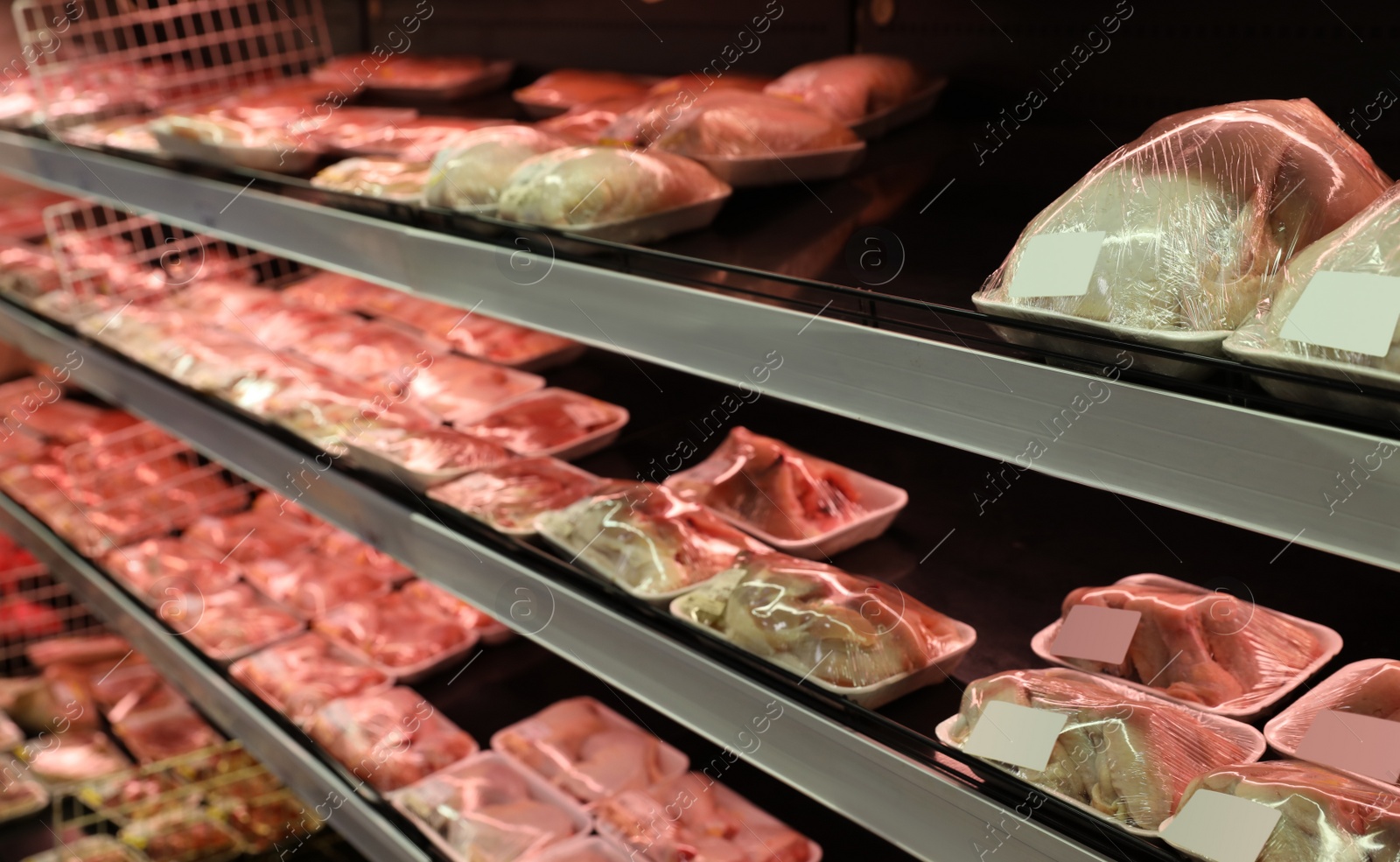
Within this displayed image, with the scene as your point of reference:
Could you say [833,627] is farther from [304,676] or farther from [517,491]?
[304,676]

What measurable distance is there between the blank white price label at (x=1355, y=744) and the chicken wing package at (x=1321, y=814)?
37mm

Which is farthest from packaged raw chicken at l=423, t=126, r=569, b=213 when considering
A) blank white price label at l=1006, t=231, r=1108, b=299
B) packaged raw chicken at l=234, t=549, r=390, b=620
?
packaged raw chicken at l=234, t=549, r=390, b=620

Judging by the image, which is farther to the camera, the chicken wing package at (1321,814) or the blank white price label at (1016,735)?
the blank white price label at (1016,735)

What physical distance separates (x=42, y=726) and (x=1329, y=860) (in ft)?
10.0

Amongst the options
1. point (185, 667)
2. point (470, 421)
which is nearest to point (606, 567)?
point (470, 421)

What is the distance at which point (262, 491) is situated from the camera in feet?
9.56

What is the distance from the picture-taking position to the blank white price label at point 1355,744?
0.84 m

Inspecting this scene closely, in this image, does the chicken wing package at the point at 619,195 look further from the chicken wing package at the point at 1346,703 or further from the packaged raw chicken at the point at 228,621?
the packaged raw chicken at the point at 228,621

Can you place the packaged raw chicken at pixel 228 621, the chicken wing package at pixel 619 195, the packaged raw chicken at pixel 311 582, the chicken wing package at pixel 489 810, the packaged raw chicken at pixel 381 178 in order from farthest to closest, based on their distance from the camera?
1. the packaged raw chicken at pixel 311 582
2. the packaged raw chicken at pixel 228 621
3. the chicken wing package at pixel 489 810
4. the packaged raw chicken at pixel 381 178
5. the chicken wing package at pixel 619 195

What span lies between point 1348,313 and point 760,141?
2.73ft

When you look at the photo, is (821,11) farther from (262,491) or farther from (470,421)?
(262,491)

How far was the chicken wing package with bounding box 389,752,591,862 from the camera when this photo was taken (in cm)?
162

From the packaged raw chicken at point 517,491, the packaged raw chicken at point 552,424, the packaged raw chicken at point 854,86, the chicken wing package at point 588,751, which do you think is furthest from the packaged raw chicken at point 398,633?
the packaged raw chicken at point 854,86

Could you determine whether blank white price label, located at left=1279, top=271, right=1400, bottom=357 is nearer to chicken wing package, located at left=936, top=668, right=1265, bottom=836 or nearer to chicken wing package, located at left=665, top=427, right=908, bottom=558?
chicken wing package, located at left=936, top=668, right=1265, bottom=836
